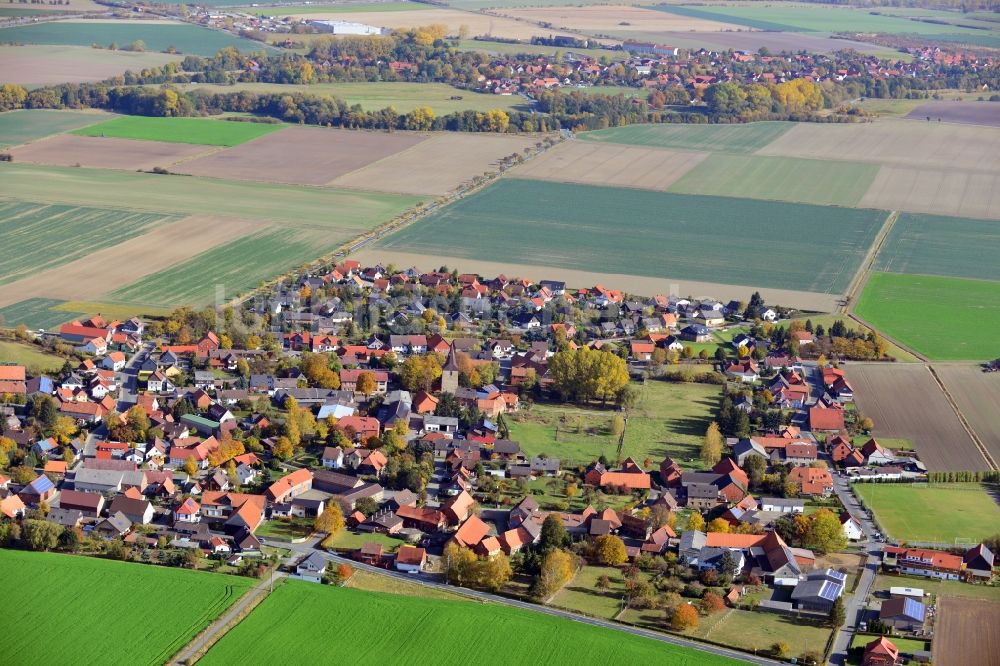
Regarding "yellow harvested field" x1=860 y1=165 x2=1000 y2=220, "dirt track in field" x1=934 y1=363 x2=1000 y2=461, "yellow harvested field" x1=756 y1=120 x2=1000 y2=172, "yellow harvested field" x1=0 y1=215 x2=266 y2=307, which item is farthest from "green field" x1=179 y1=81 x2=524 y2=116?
"dirt track in field" x1=934 y1=363 x2=1000 y2=461

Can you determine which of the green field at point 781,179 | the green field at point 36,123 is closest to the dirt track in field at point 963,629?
the green field at point 781,179

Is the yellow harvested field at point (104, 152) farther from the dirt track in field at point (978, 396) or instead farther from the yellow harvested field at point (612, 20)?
the yellow harvested field at point (612, 20)

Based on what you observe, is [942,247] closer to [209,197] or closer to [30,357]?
[209,197]

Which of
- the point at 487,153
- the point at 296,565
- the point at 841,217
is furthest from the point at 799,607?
the point at 487,153

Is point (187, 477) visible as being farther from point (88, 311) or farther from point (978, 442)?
point (978, 442)

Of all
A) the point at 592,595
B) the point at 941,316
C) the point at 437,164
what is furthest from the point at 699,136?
the point at 592,595
